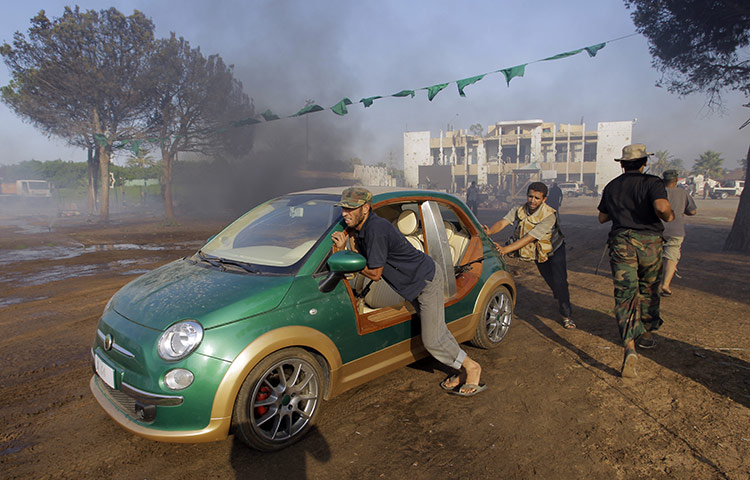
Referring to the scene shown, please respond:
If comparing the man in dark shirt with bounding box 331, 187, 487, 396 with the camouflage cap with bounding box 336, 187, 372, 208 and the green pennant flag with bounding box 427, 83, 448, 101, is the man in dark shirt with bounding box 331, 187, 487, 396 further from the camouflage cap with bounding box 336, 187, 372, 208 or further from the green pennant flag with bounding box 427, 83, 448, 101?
the green pennant flag with bounding box 427, 83, 448, 101

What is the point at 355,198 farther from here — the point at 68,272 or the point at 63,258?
the point at 63,258

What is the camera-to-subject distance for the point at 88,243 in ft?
44.7

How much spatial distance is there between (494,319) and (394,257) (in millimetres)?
1776

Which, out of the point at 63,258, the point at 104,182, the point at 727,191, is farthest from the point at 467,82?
the point at 727,191

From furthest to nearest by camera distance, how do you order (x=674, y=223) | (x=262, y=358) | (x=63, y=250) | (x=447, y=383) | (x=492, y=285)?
1. (x=63, y=250)
2. (x=674, y=223)
3. (x=492, y=285)
4. (x=447, y=383)
5. (x=262, y=358)

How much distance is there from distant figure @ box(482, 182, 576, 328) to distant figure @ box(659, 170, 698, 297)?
2.04 m

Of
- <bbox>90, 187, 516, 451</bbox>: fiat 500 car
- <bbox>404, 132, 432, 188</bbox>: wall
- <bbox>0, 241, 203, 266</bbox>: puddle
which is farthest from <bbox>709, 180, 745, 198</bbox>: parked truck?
<bbox>90, 187, 516, 451</bbox>: fiat 500 car

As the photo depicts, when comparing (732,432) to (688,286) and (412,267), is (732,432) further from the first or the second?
(688,286)

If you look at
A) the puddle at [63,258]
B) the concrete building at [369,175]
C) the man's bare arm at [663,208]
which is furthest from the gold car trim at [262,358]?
the concrete building at [369,175]

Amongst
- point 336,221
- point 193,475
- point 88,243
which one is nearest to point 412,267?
point 336,221

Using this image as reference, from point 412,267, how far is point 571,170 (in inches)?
2514

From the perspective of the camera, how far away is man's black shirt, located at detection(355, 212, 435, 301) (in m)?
2.91

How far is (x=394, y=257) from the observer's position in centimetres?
309

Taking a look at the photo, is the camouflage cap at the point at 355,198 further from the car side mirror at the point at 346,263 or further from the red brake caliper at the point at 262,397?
the red brake caliper at the point at 262,397
